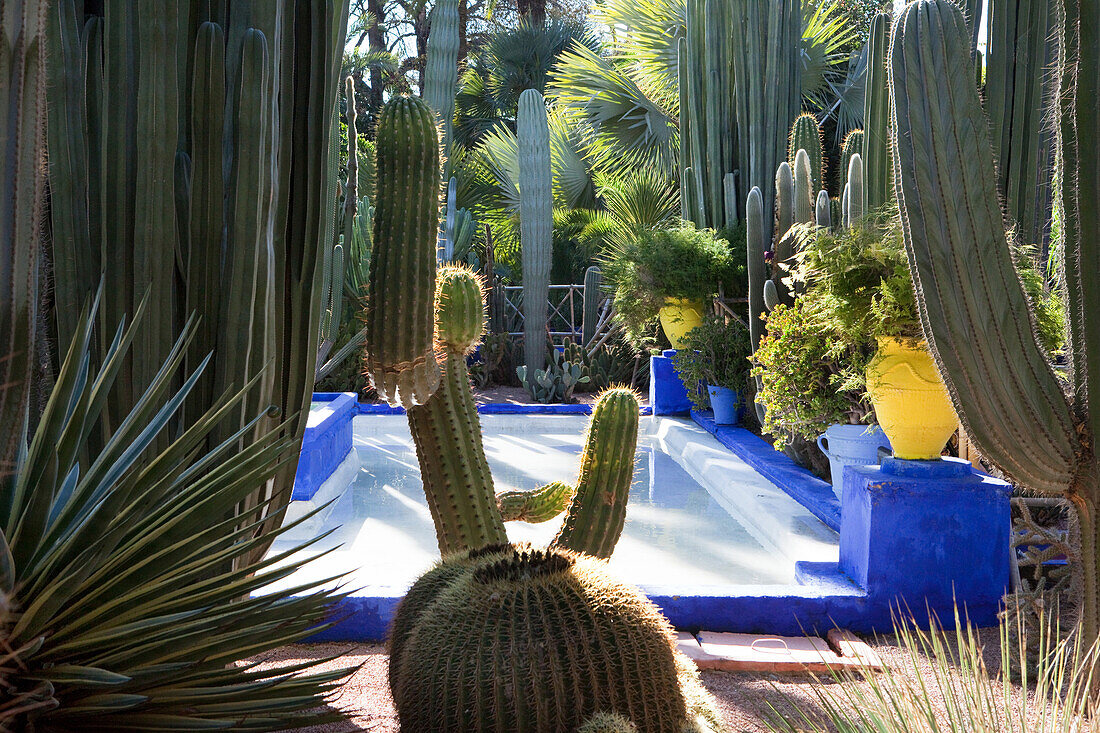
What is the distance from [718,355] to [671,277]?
2.77ft

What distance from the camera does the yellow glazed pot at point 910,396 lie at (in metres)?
3.31

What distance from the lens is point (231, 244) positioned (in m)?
1.79

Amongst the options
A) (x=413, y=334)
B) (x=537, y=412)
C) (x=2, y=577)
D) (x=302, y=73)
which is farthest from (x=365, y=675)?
(x=537, y=412)

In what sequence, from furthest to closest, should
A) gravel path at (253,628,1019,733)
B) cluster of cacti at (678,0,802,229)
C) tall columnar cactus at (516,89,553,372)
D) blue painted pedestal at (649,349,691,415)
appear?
tall columnar cactus at (516,89,553,372) < blue painted pedestal at (649,349,691,415) < cluster of cacti at (678,0,802,229) < gravel path at (253,628,1019,733)

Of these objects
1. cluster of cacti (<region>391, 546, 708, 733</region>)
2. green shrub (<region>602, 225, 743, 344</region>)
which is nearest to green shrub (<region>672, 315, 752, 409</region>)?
green shrub (<region>602, 225, 743, 344</region>)

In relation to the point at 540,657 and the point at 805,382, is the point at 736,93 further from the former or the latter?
the point at 540,657

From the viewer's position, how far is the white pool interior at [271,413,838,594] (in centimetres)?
434

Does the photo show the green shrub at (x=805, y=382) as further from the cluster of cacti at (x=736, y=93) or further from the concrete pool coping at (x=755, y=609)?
the cluster of cacti at (x=736, y=93)

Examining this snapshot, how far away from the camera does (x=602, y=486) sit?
298 cm

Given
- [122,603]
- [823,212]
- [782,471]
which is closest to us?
[122,603]

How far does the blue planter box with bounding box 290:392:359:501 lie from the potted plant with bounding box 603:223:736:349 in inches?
114

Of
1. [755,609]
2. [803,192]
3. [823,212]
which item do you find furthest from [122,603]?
[803,192]

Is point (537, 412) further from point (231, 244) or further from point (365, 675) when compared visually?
point (231, 244)

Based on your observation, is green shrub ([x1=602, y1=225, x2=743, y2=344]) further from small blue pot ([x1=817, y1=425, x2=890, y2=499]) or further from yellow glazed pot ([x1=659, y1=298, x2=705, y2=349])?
small blue pot ([x1=817, y1=425, x2=890, y2=499])
